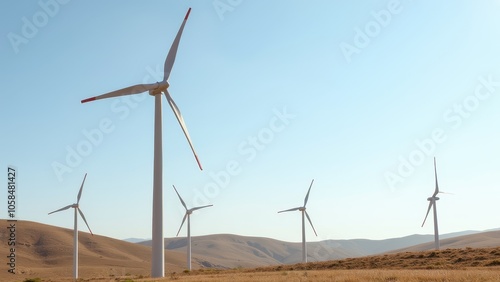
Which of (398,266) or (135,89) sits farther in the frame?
(135,89)

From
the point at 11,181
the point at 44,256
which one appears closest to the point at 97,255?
the point at 44,256

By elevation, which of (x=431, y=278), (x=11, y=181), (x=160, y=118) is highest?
→ (x=160, y=118)

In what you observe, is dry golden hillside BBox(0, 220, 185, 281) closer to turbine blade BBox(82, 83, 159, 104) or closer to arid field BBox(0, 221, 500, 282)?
arid field BBox(0, 221, 500, 282)

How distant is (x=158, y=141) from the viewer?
50719 millimetres

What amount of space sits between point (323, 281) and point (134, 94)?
95.9 ft

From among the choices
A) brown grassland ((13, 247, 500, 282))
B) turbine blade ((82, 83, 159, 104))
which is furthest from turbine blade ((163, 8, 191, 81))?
brown grassland ((13, 247, 500, 282))

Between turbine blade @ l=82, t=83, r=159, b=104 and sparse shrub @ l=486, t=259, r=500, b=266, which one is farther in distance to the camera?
turbine blade @ l=82, t=83, r=159, b=104

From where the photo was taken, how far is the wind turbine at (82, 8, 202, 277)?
1900 inches

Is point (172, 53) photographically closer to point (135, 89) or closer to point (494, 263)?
point (135, 89)

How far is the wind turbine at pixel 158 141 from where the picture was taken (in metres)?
48.2

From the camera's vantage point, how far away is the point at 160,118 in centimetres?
5197

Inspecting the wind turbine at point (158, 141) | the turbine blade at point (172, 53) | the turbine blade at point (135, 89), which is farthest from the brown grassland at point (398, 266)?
the turbine blade at point (172, 53)

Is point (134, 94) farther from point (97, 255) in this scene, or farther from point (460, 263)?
point (97, 255)

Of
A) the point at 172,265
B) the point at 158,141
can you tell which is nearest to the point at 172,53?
the point at 158,141
